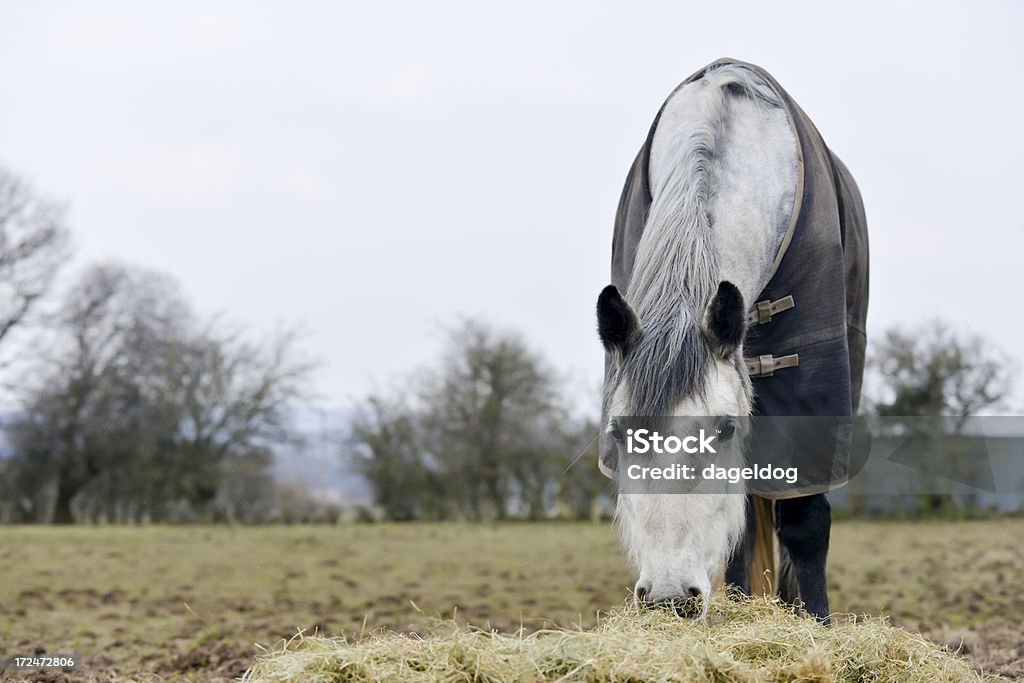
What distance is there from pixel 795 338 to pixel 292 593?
703cm

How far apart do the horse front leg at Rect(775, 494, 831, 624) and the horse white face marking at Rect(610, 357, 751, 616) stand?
0.67m

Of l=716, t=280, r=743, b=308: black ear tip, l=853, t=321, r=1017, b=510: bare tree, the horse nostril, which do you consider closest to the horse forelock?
l=716, t=280, r=743, b=308: black ear tip

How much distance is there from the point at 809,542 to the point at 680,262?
1336 mm

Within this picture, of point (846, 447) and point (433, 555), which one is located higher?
point (846, 447)

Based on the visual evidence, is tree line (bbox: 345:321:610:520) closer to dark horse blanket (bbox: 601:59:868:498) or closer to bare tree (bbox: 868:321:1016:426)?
bare tree (bbox: 868:321:1016:426)

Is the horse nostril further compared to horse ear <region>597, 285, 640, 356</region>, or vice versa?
horse ear <region>597, 285, 640, 356</region>

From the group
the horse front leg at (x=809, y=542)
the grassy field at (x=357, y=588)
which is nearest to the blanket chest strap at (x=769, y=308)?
the horse front leg at (x=809, y=542)

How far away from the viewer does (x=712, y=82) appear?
4594 mm

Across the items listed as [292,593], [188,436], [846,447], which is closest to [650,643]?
[846,447]


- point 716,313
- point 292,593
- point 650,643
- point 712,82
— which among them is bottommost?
point 292,593

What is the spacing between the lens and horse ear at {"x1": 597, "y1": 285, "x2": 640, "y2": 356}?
132 inches

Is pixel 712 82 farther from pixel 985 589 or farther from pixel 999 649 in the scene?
pixel 985 589

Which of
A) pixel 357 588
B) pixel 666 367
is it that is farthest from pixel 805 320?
pixel 357 588

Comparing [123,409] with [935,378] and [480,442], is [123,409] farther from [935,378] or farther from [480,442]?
[935,378]
